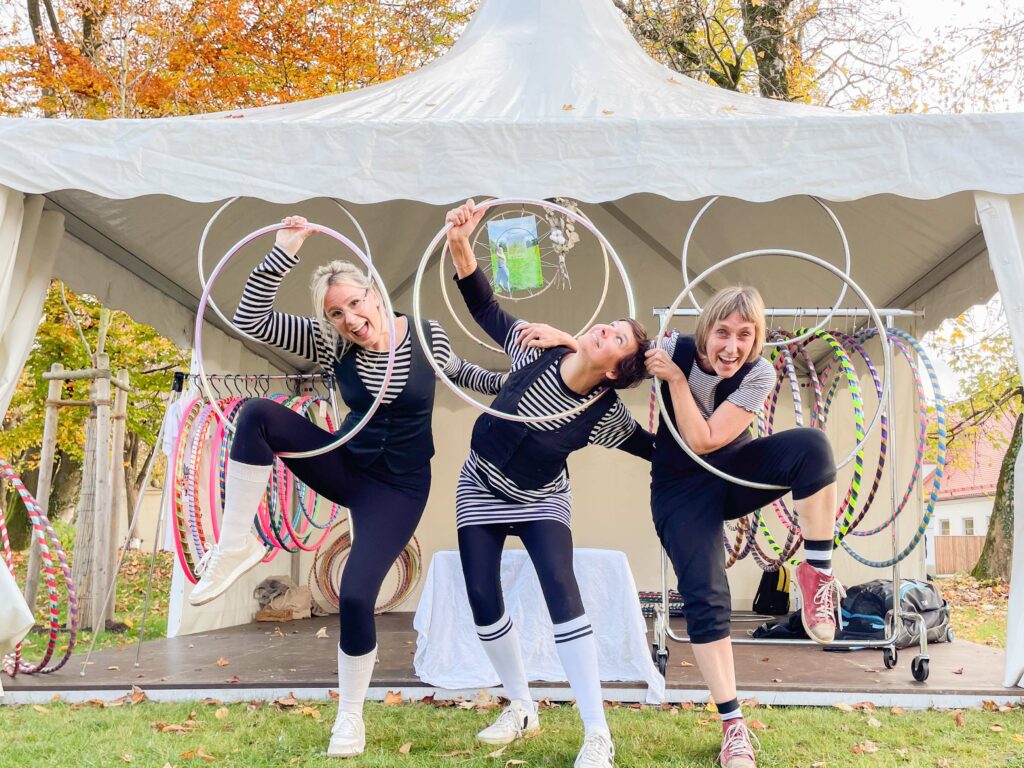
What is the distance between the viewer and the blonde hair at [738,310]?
3064 millimetres

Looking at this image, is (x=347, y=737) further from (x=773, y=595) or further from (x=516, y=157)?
(x=773, y=595)

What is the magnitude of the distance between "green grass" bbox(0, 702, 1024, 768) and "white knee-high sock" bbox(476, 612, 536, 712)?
174mm

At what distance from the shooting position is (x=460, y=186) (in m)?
3.91

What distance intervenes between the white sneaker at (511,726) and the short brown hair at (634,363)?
127cm

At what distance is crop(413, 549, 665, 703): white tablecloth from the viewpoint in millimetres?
4309

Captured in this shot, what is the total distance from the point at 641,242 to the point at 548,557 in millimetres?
4259

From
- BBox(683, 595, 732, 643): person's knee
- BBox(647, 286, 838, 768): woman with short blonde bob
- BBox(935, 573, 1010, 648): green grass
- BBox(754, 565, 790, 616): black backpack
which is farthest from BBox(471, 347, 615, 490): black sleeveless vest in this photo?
BBox(754, 565, 790, 616): black backpack

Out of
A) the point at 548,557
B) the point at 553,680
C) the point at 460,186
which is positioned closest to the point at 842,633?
the point at 553,680

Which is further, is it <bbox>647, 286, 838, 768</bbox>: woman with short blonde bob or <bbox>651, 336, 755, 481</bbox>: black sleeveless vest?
<bbox>651, 336, 755, 481</bbox>: black sleeveless vest

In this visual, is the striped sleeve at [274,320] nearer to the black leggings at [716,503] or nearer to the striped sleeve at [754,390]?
the black leggings at [716,503]

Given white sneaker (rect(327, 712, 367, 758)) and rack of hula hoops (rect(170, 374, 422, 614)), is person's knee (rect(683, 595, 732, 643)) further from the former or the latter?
rack of hula hoops (rect(170, 374, 422, 614))

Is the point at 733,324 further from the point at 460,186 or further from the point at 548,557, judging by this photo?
the point at 460,186

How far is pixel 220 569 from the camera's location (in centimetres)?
322

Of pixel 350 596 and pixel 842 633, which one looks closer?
pixel 350 596
